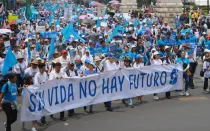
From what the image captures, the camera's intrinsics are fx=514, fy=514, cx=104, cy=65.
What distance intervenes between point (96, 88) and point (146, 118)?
6.06ft

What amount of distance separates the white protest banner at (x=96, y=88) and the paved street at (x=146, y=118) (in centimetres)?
39

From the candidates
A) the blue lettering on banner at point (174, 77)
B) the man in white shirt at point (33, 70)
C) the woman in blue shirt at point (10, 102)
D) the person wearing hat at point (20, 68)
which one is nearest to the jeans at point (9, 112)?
the woman in blue shirt at point (10, 102)

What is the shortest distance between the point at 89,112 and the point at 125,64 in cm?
214

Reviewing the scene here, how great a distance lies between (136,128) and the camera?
12398mm

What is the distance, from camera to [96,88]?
14578mm

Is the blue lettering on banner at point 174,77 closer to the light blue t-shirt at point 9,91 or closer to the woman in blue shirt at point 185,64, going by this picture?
the woman in blue shirt at point 185,64

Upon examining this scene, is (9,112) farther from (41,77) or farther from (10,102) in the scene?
(41,77)

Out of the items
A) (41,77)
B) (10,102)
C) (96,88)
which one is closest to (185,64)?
(96,88)

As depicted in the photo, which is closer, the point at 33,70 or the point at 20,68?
the point at 33,70

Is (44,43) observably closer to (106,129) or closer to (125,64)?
(125,64)

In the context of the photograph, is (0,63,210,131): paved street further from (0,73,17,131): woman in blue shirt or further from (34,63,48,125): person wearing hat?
(0,73,17,131): woman in blue shirt

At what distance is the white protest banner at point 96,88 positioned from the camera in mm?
12461

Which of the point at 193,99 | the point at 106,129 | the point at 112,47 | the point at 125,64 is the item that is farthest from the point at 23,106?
the point at 112,47

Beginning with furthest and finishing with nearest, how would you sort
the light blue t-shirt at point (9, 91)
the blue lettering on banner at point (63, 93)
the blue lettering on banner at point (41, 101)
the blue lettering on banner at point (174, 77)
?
the blue lettering on banner at point (174, 77) → the blue lettering on banner at point (63, 93) → the blue lettering on banner at point (41, 101) → the light blue t-shirt at point (9, 91)
